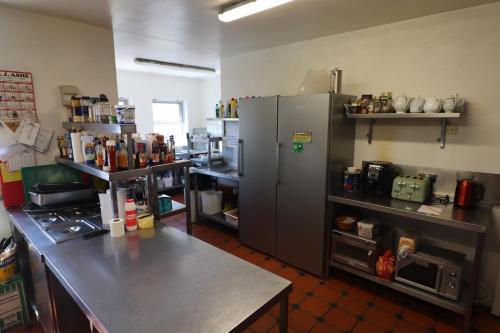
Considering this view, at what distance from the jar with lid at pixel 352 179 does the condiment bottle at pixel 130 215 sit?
181 centimetres

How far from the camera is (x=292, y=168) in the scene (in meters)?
2.64

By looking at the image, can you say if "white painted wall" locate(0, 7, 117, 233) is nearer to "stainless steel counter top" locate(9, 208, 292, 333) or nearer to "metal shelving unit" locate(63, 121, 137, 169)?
"metal shelving unit" locate(63, 121, 137, 169)

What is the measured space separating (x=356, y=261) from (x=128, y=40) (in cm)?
316

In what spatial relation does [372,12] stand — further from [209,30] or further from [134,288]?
[134,288]

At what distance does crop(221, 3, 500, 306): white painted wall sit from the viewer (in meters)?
2.07

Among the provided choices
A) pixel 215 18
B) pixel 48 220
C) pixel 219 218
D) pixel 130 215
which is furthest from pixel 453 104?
pixel 48 220

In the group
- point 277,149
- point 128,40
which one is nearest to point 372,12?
point 277,149

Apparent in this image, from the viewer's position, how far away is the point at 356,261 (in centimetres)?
241

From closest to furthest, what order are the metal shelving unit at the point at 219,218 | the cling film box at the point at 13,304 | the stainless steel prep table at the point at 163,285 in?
the stainless steel prep table at the point at 163,285, the cling film box at the point at 13,304, the metal shelving unit at the point at 219,218

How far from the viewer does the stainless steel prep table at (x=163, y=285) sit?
97 centimetres

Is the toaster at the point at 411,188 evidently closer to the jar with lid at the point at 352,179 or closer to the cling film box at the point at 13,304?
the jar with lid at the point at 352,179

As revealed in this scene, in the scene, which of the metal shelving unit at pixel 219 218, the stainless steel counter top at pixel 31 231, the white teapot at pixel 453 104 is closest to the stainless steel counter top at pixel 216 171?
the metal shelving unit at pixel 219 218

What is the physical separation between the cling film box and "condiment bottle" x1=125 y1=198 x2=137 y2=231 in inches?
39.8

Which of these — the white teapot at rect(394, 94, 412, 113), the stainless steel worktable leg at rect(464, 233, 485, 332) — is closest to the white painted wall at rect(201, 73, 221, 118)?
the white teapot at rect(394, 94, 412, 113)
